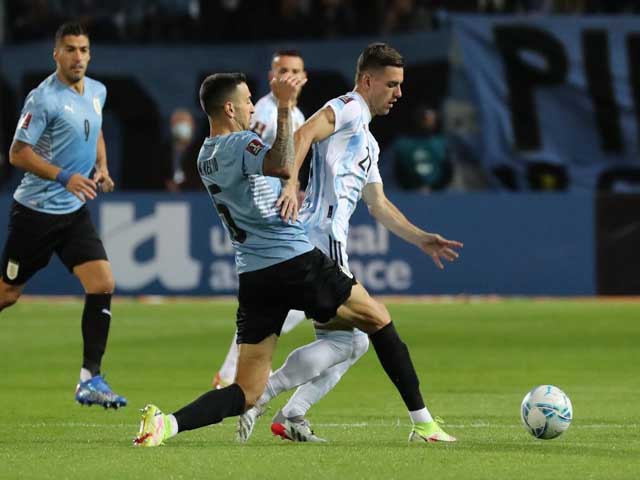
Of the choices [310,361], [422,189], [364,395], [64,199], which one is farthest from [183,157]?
[310,361]

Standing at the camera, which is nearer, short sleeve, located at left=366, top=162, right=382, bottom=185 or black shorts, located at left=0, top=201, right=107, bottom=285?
short sleeve, located at left=366, top=162, right=382, bottom=185

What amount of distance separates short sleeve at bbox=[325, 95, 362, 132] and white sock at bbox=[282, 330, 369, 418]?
45.8 inches

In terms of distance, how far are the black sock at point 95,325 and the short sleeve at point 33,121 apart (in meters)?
1.10

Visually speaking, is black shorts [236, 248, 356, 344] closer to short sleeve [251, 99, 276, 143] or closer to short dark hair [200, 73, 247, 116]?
short dark hair [200, 73, 247, 116]

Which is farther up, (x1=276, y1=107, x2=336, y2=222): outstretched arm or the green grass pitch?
(x1=276, y1=107, x2=336, y2=222): outstretched arm

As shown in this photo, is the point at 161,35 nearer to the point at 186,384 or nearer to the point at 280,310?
the point at 186,384

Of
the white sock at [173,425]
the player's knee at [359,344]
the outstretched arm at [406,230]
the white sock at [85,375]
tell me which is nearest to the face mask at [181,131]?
the white sock at [85,375]

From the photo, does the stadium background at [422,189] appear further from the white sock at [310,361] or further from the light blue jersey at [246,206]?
the light blue jersey at [246,206]

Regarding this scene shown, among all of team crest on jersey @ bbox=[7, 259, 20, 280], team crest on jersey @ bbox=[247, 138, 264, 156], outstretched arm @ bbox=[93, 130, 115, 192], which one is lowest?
team crest on jersey @ bbox=[7, 259, 20, 280]

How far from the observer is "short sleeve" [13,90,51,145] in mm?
9875

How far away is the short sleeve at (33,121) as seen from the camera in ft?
32.4

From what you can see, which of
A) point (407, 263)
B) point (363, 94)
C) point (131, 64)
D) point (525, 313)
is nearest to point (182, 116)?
point (131, 64)

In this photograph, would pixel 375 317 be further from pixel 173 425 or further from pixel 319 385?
pixel 173 425

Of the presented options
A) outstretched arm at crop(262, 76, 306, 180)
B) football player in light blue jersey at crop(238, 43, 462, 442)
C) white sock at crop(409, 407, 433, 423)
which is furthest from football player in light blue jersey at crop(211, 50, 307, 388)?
outstretched arm at crop(262, 76, 306, 180)
